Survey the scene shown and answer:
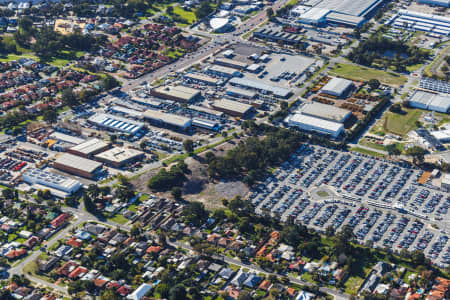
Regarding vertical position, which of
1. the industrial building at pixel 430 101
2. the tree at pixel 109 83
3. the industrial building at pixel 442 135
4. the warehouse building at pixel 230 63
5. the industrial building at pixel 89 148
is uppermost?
the tree at pixel 109 83

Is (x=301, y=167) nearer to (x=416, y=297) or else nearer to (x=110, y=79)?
(x=416, y=297)

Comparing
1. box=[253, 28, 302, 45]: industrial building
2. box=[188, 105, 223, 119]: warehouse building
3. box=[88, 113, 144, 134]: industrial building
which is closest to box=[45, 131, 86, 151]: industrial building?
box=[88, 113, 144, 134]: industrial building

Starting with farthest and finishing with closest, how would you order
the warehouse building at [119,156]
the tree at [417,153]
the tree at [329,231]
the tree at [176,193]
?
the warehouse building at [119,156], the tree at [417,153], the tree at [176,193], the tree at [329,231]

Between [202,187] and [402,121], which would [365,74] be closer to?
[402,121]

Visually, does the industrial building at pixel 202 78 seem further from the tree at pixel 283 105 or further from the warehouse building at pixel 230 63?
the tree at pixel 283 105

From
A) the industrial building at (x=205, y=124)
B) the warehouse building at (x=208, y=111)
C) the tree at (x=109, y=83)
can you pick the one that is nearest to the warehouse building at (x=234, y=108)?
the warehouse building at (x=208, y=111)

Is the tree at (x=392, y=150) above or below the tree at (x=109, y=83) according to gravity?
below
